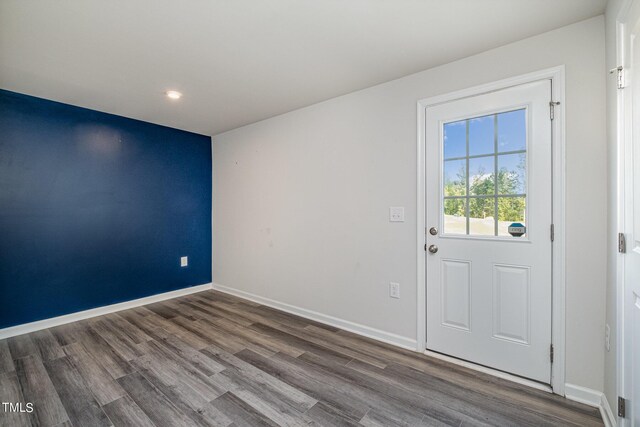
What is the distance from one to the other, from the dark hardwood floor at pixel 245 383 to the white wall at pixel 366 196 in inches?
15.5

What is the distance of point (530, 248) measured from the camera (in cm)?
191

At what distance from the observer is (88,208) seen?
317cm

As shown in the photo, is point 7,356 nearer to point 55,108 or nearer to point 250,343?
point 250,343

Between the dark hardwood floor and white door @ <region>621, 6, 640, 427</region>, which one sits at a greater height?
white door @ <region>621, 6, 640, 427</region>

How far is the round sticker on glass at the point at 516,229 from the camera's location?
6.39 feet

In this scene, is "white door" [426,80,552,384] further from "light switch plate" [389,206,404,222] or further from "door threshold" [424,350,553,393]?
"light switch plate" [389,206,404,222]

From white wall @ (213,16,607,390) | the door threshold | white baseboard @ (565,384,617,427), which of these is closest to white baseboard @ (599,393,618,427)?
white baseboard @ (565,384,617,427)

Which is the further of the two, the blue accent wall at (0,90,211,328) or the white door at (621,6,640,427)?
the blue accent wall at (0,90,211,328)

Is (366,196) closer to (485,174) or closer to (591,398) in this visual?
(485,174)

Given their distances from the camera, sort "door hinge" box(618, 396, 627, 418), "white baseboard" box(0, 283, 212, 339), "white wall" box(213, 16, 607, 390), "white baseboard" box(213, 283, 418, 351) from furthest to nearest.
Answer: "white baseboard" box(0, 283, 212, 339) → "white baseboard" box(213, 283, 418, 351) → "white wall" box(213, 16, 607, 390) → "door hinge" box(618, 396, 627, 418)

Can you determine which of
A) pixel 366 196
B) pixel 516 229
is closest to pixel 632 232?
pixel 516 229

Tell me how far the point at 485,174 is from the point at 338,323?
1.95 metres

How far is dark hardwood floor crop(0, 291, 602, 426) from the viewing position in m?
1.64

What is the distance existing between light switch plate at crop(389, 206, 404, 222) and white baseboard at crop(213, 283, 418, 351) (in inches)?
40.9
